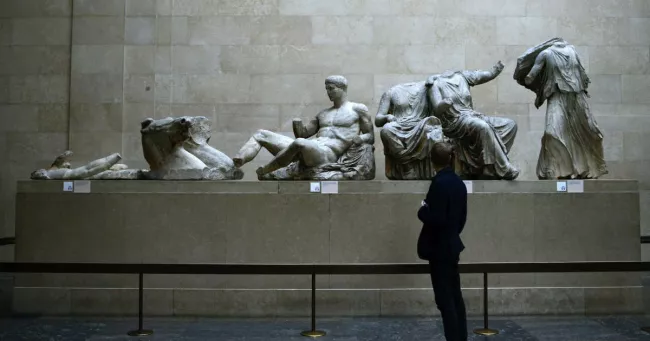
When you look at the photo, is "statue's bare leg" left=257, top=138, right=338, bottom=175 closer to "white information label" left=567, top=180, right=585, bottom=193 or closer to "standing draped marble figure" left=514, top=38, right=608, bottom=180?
"standing draped marble figure" left=514, top=38, right=608, bottom=180

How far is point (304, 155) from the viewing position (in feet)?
26.3

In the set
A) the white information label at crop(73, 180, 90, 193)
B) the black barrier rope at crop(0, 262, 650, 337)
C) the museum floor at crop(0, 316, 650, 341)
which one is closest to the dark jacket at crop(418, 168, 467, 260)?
the black barrier rope at crop(0, 262, 650, 337)

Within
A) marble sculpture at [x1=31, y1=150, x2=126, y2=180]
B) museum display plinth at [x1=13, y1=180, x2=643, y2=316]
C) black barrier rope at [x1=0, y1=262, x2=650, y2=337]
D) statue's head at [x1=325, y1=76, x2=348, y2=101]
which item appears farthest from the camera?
statue's head at [x1=325, y1=76, x2=348, y2=101]

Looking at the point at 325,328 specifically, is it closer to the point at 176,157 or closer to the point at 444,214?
the point at 444,214

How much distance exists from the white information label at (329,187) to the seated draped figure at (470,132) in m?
1.65

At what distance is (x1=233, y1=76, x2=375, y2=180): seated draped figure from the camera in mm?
8039

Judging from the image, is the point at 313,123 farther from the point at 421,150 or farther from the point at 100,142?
the point at 100,142

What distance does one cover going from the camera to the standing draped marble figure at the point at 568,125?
26.5 ft

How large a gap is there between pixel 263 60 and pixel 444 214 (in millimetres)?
7284

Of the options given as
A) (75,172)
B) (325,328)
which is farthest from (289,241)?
(75,172)

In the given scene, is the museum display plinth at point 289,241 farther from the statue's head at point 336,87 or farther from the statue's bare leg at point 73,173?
the statue's head at point 336,87

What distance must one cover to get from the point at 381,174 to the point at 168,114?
13.0 ft

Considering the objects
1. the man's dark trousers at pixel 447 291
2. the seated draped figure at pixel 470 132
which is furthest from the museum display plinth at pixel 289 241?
the man's dark trousers at pixel 447 291

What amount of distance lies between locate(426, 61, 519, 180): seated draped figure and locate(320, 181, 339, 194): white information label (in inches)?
64.9
